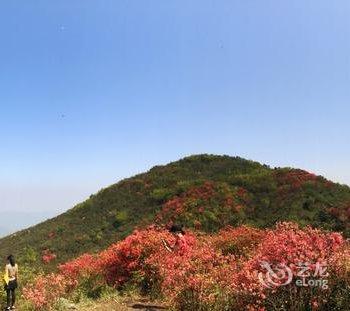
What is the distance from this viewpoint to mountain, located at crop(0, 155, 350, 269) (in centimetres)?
3962

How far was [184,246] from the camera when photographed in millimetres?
17047

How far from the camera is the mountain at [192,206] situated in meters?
39.6

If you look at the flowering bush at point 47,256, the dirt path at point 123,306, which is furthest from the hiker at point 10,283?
the flowering bush at point 47,256

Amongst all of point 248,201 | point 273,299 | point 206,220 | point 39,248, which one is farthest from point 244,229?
point 39,248

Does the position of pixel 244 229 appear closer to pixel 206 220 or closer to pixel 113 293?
pixel 113 293

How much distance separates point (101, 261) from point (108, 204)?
3193cm

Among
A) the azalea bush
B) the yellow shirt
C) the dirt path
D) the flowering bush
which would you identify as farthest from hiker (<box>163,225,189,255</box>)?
the flowering bush

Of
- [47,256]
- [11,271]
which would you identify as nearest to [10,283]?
[11,271]

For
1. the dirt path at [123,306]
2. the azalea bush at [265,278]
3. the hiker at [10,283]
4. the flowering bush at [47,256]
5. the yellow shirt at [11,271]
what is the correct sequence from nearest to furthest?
1. the azalea bush at [265,278]
2. the dirt path at [123,306]
3. the hiker at [10,283]
4. the yellow shirt at [11,271]
5. the flowering bush at [47,256]

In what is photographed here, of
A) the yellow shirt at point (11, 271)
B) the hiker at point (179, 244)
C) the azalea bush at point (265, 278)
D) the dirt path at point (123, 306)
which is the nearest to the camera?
the azalea bush at point (265, 278)

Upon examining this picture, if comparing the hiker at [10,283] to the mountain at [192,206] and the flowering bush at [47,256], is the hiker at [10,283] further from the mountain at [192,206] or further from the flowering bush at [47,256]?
the flowering bush at [47,256]

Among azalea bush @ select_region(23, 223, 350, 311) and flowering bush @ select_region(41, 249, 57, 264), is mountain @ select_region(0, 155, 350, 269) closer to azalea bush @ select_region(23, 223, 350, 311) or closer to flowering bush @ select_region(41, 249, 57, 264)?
flowering bush @ select_region(41, 249, 57, 264)

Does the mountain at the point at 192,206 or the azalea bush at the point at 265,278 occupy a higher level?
the mountain at the point at 192,206

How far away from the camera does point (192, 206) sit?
42469 mm
